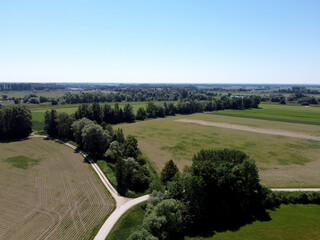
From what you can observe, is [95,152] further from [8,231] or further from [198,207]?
[198,207]

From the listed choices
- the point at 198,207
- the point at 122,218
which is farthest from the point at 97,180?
the point at 198,207

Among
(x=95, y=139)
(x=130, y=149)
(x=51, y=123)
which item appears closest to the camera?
(x=130, y=149)

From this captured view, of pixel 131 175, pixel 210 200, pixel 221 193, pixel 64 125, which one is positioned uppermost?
pixel 64 125

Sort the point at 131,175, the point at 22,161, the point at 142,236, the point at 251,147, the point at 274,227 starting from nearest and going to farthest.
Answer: the point at 142,236 → the point at 274,227 → the point at 131,175 → the point at 22,161 → the point at 251,147

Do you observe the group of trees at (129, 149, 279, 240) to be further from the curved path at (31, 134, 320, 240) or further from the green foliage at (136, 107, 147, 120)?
the green foliage at (136, 107, 147, 120)

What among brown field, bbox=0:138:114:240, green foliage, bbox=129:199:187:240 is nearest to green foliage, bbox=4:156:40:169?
brown field, bbox=0:138:114:240

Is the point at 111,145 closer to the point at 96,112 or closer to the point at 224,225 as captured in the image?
the point at 224,225

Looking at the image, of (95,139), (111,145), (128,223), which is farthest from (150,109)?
(128,223)
